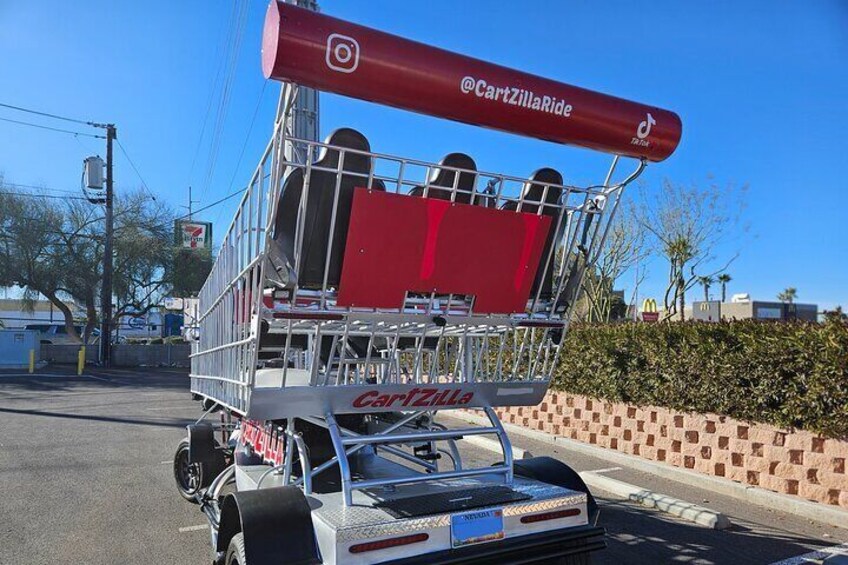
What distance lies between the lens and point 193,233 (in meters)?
Answer: 28.8

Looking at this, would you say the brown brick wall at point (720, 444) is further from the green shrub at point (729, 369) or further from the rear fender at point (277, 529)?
the rear fender at point (277, 529)

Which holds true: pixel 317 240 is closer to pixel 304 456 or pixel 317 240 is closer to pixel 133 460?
pixel 304 456

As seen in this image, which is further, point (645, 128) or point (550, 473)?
point (550, 473)

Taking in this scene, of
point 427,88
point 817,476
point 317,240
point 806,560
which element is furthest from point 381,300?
point 817,476

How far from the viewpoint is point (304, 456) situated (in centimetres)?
379

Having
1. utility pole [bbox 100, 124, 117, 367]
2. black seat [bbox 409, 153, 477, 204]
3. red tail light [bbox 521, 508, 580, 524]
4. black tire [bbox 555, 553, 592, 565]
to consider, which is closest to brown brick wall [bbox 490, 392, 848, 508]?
black tire [bbox 555, 553, 592, 565]

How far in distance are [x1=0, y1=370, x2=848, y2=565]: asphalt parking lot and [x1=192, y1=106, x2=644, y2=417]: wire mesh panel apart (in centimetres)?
218

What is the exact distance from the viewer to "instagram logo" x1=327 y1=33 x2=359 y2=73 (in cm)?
288

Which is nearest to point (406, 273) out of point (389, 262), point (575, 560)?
point (389, 262)

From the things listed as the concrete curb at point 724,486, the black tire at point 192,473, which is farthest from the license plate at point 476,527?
the concrete curb at point 724,486

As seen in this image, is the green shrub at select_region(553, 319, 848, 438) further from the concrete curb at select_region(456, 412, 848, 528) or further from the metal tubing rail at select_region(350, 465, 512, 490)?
the metal tubing rail at select_region(350, 465, 512, 490)

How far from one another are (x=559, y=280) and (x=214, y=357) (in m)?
2.76

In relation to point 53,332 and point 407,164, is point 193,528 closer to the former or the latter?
point 407,164

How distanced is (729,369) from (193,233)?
1019 inches
